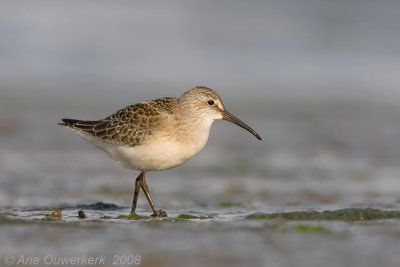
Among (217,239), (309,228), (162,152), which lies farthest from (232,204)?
(217,239)

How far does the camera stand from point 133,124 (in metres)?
7.63

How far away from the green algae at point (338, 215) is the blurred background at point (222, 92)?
88 centimetres

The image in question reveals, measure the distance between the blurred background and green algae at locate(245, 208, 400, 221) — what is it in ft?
2.88

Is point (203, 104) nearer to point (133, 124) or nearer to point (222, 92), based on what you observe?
point (133, 124)

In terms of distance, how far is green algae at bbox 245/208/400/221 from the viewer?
673 cm

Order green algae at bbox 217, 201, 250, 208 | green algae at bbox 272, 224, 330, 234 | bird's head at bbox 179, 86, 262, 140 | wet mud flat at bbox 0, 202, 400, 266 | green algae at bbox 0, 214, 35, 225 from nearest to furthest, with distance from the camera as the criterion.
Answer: wet mud flat at bbox 0, 202, 400, 266 → green algae at bbox 272, 224, 330, 234 → green algae at bbox 0, 214, 35, 225 → bird's head at bbox 179, 86, 262, 140 → green algae at bbox 217, 201, 250, 208

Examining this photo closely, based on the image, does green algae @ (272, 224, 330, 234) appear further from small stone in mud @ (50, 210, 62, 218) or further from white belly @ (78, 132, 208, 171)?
small stone in mud @ (50, 210, 62, 218)

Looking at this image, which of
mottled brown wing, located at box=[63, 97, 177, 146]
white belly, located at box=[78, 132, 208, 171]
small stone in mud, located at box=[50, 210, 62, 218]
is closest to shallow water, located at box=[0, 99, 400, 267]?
small stone in mud, located at box=[50, 210, 62, 218]

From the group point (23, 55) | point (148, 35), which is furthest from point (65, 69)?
point (148, 35)

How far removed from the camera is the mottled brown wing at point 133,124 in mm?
7516

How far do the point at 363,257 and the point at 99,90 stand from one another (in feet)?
42.1

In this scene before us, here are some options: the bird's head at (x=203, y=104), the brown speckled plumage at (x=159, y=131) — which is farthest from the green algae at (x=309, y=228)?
the bird's head at (x=203, y=104)

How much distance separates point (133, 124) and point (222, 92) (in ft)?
32.2

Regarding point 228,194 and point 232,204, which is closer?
point 232,204
